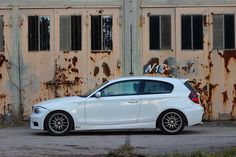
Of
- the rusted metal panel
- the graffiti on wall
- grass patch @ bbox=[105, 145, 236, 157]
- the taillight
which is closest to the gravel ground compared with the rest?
grass patch @ bbox=[105, 145, 236, 157]

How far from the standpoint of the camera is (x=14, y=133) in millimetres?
16859

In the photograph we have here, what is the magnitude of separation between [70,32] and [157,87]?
5112 millimetres

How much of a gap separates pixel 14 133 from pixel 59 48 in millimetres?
4216

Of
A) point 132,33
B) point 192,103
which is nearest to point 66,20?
point 132,33

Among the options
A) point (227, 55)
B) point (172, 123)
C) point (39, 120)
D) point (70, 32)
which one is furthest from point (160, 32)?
point (39, 120)

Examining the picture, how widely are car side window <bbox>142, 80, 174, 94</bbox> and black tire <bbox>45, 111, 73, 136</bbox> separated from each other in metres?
2.17

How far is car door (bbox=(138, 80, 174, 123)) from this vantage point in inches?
621

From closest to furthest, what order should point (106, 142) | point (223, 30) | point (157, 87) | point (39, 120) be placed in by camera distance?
point (106, 142) < point (39, 120) < point (157, 87) < point (223, 30)

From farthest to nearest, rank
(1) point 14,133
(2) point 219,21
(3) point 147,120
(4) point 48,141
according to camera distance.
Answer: (2) point 219,21 → (1) point 14,133 → (3) point 147,120 → (4) point 48,141

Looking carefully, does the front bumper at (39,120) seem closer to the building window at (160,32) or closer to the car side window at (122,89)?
the car side window at (122,89)

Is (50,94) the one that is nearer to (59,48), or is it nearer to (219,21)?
(59,48)

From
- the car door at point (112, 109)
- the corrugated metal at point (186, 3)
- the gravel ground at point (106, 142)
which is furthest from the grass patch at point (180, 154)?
the corrugated metal at point (186, 3)

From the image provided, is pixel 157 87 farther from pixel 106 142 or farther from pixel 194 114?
pixel 106 142

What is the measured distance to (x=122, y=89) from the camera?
16078 millimetres
